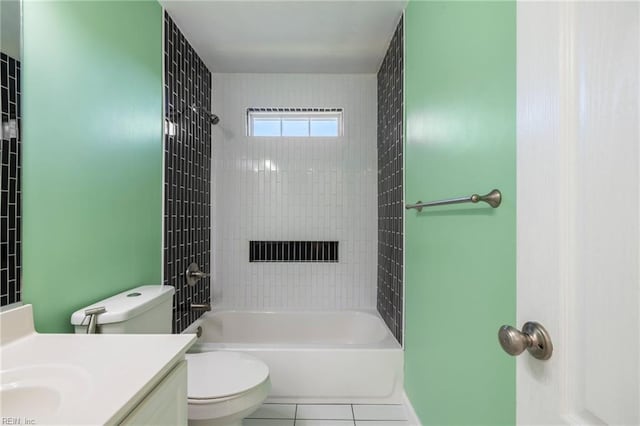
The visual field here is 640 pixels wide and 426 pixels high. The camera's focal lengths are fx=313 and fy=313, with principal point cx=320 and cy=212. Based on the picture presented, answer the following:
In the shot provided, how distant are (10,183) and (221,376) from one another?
1.05 m

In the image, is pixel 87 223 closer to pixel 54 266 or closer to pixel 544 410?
pixel 54 266

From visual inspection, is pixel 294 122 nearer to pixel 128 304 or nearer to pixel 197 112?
pixel 197 112

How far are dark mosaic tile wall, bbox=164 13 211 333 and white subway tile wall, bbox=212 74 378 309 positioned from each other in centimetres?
16

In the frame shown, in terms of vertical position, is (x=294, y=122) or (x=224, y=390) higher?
(x=294, y=122)

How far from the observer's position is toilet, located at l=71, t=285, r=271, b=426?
1.17m

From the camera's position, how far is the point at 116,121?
1400 mm

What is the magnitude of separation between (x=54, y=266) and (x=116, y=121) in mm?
672

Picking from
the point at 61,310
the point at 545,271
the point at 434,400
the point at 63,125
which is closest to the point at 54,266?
the point at 61,310

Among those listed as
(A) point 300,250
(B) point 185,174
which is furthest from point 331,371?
(B) point 185,174

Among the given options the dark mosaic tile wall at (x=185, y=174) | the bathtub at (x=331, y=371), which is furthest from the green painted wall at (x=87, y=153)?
the bathtub at (x=331, y=371)

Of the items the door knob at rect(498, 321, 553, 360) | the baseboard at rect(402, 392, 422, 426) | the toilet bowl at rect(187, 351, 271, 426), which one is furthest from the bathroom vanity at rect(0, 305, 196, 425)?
the baseboard at rect(402, 392, 422, 426)

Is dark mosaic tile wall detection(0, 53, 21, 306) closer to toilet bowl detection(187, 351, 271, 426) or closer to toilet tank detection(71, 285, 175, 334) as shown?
toilet tank detection(71, 285, 175, 334)

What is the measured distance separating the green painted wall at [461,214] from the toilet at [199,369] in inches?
31.4

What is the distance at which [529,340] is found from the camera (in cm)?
51
